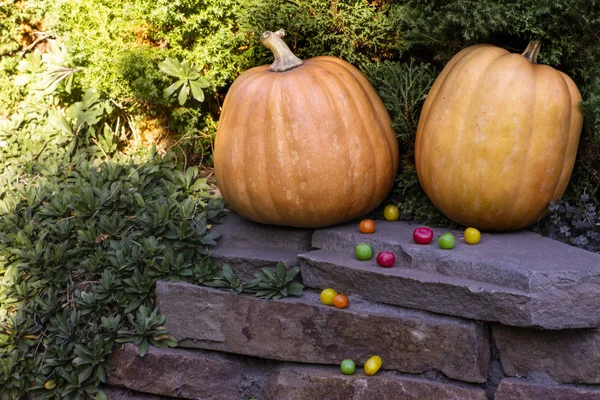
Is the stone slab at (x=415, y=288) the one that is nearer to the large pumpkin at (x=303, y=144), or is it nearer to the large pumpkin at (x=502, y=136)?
the large pumpkin at (x=303, y=144)

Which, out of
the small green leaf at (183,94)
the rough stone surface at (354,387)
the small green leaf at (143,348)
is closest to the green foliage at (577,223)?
the rough stone surface at (354,387)

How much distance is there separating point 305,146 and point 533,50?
106 centimetres

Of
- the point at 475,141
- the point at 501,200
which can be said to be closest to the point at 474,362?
the point at 501,200

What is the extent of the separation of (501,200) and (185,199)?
62.2 inches

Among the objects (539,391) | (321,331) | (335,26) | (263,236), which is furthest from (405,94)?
(539,391)

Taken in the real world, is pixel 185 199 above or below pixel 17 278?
above

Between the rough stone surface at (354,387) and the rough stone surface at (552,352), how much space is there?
20 centimetres

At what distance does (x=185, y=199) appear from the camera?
3.69m

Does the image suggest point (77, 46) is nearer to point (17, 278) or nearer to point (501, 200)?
point (17, 278)

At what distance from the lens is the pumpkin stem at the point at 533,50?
3.04m

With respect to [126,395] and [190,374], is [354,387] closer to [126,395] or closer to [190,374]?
[190,374]

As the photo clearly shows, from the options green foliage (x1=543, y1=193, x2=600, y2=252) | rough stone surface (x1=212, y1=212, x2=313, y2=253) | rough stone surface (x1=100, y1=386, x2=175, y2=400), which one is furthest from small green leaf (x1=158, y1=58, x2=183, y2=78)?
green foliage (x1=543, y1=193, x2=600, y2=252)

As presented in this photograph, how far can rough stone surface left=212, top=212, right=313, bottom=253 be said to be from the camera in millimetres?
3488

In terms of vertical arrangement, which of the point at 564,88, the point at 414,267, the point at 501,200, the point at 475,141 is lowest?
the point at 414,267
